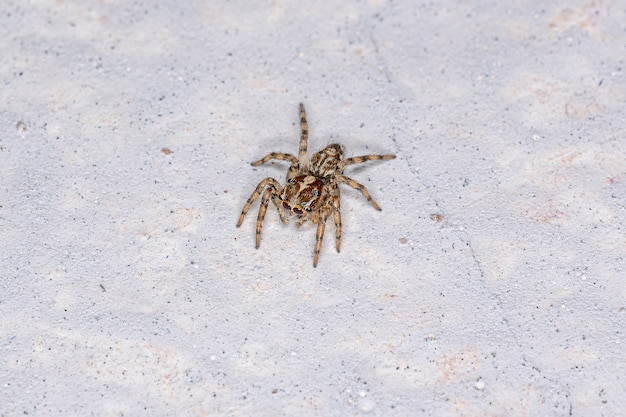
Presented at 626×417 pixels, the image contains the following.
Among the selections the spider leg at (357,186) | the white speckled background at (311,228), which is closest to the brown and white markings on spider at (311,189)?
the spider leg at (357,186)

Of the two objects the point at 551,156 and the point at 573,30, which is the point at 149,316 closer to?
the point at 551,156

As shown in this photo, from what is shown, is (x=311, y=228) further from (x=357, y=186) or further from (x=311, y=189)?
(x=357, y=186)

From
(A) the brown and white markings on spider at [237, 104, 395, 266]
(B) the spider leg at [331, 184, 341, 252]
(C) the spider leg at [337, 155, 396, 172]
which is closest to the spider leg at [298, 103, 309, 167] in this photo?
(A) the brown and white markings on spider at [237, 104, 395, 266]

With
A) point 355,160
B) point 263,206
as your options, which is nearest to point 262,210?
Answer: point 263,206

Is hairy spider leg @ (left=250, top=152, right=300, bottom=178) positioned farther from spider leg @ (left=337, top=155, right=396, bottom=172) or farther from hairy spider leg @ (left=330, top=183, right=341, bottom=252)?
hairy spider leg @ (left=330, top=183, right=341, bottom=252)

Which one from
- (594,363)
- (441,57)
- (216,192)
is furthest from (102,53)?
(594,363)

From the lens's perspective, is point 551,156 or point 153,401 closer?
point 153,401
